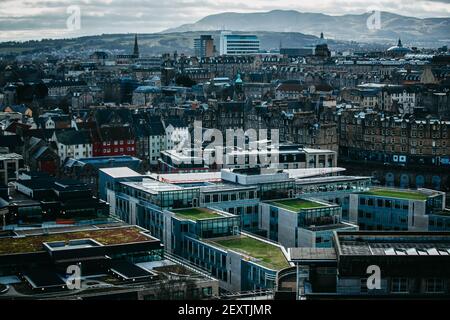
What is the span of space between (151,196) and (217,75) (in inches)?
1209

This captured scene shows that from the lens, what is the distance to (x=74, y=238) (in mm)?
9898

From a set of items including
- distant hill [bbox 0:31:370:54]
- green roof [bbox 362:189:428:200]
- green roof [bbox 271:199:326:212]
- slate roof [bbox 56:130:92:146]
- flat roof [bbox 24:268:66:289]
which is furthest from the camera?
distant hill [bbox 0:31:370:54]

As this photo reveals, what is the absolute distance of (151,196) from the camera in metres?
12.5

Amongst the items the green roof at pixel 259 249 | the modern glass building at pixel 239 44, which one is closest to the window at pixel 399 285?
the green roof at pixel 259 249

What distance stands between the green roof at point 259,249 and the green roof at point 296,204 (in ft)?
4.58

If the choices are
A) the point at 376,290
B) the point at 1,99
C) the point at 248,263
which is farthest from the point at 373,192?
the point at 1,99

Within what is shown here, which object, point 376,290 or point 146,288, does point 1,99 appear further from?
point 376,290

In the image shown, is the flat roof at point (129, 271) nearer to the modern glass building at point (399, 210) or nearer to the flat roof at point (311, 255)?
the flat roof at point (311, 255)

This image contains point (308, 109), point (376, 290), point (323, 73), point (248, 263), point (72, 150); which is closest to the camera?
point (376, 290)

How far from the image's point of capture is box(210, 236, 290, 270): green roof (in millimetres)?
9503

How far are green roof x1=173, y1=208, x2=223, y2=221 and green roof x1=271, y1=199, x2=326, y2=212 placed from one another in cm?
127

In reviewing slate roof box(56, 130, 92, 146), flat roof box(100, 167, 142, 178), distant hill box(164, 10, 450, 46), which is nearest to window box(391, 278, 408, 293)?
flat roof box(100, 167, 142, 178)

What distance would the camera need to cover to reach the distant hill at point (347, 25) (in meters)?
34.7

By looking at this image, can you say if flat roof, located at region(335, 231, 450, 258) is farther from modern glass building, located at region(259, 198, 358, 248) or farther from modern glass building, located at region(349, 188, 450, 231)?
modern glass building, located at region(349, 188, 450, 231)
